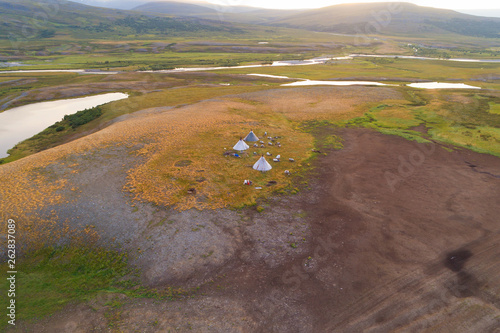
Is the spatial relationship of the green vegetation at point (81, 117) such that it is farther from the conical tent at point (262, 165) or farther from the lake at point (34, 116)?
the conical tent at point (262, 165)

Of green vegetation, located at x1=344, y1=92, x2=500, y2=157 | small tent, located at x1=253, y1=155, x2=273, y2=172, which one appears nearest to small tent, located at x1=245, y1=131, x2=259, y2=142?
small tent, located at x1=253, y1=155, x2=273, y2=172

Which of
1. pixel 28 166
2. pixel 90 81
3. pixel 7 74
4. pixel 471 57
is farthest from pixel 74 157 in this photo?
pixel 471 57

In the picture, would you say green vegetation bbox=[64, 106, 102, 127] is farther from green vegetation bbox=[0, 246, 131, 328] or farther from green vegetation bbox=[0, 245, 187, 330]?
green vegetation bbox=[0, 245, 187, 330]

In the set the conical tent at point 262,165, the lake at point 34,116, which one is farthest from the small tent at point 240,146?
the lake at point 34,116

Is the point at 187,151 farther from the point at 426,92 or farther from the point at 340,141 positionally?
the point at 426,92

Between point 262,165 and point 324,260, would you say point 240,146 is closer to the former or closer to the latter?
point 262,165

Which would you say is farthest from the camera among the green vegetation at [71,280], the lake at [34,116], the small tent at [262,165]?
the lake at [34,116]
